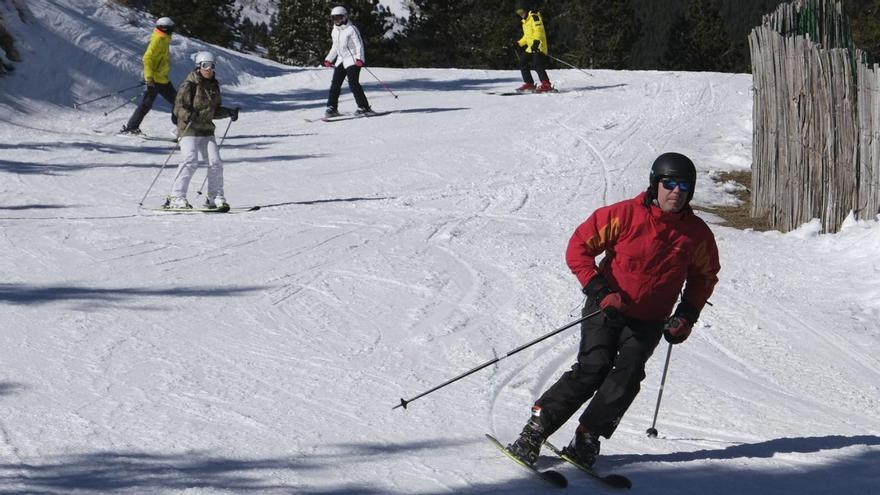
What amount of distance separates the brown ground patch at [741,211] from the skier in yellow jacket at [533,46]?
6359 millimetres

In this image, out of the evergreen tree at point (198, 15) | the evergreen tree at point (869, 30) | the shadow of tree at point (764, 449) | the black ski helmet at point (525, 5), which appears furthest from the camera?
the evergreen tree at point (198, 15)

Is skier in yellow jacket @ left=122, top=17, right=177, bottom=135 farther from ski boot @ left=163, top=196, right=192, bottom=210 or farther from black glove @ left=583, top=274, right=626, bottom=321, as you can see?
black glove @ left=583, top=274, right=626, bottom=321

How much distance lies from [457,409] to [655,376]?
1.62 m

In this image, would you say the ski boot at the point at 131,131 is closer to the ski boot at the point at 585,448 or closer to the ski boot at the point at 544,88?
the ski boot at the point at 544,88

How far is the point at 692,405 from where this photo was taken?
6309mm

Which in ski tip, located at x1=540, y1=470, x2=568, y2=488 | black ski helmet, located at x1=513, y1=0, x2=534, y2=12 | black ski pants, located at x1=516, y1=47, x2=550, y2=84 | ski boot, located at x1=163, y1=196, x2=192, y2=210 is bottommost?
ski tip, located at x1=540, y1=470, x2=568, y2=488

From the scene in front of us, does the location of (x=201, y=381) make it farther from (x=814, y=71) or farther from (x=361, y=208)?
(x=814, y=71)

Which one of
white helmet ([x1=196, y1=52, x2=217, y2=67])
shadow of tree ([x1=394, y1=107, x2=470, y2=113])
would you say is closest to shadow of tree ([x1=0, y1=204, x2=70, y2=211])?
white helmet ([x1=196, y1=52, x2=217, y2=67])

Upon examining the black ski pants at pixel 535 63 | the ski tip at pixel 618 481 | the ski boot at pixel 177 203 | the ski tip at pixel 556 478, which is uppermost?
the black ski pants at pixel 535 63

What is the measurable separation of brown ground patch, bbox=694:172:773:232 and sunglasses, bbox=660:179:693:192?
22.7ft

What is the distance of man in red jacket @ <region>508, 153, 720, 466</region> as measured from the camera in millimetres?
4750

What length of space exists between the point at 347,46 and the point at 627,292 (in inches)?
518

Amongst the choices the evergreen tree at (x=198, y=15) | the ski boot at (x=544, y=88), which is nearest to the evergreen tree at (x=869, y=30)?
the ski boot at (x=544, y=88)

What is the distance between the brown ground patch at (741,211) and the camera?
1147cm
